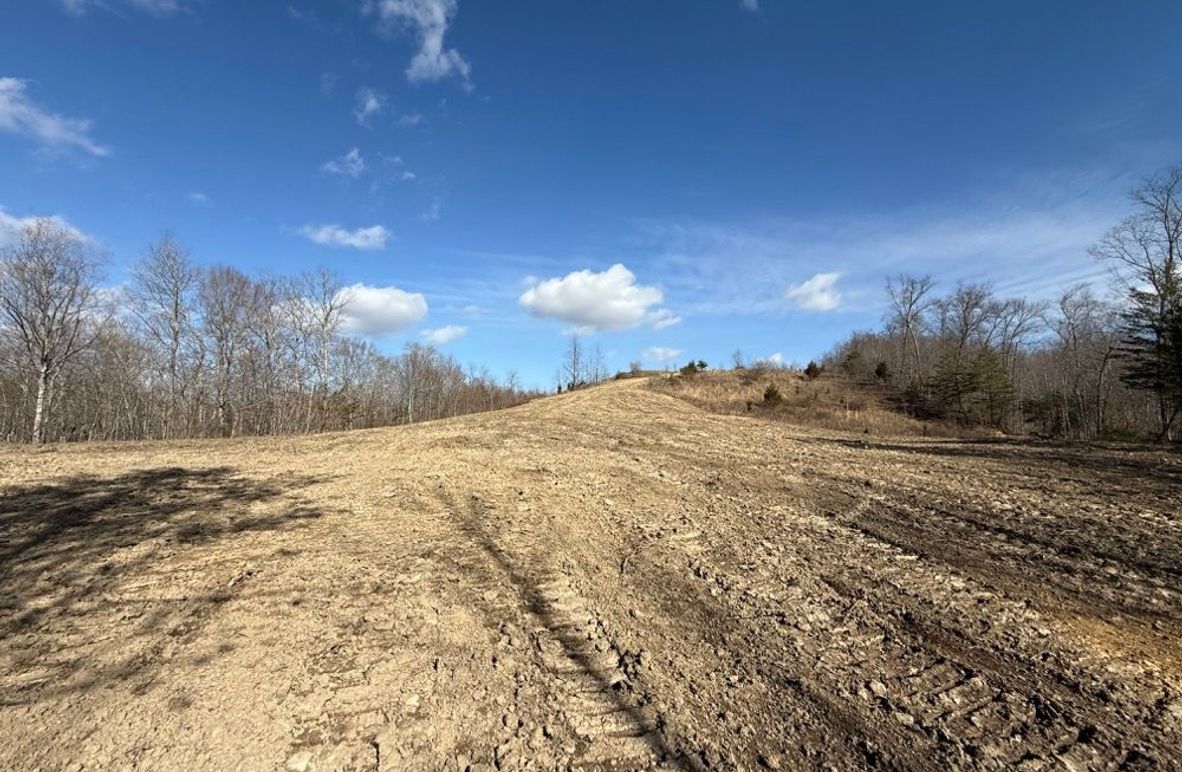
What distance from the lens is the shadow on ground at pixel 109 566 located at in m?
3.28

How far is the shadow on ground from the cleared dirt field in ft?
0.09

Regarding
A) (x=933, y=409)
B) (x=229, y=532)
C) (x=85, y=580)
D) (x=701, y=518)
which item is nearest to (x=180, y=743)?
(x=85, y=580)

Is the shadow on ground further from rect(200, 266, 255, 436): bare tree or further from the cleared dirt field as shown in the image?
rect(200, 266, 255, 436): bare tree

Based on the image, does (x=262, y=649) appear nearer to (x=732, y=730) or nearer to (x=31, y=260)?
(x=732, y=730)

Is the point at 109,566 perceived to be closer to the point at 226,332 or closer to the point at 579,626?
the point at 579,626

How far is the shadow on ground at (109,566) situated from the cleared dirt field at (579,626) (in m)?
0.03

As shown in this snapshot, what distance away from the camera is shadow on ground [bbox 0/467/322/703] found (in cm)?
328

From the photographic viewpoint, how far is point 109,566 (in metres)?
4.58

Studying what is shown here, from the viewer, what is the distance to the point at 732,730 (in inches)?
107

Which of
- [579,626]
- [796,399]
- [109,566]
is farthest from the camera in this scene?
[796,399]

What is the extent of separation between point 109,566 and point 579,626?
4.28 meters

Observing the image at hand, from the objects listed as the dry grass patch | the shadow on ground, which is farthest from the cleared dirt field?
the dry grass patch

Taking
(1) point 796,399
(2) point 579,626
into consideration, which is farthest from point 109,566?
(1) point 796,399

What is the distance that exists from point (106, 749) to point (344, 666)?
43.2 inches
